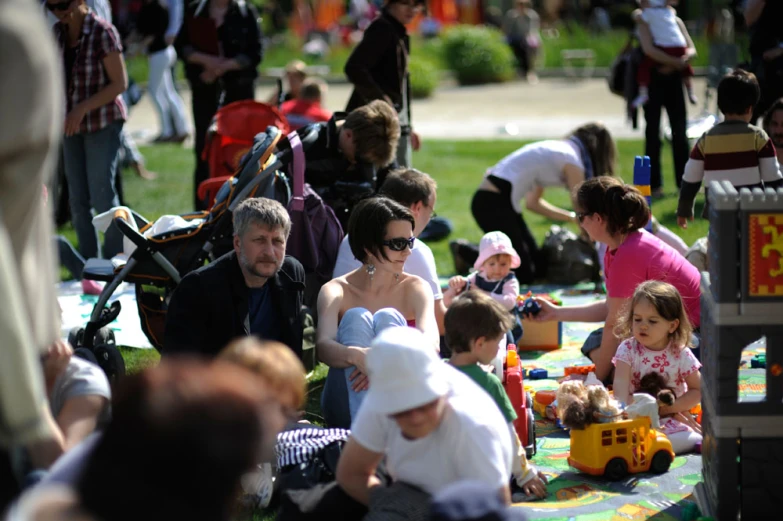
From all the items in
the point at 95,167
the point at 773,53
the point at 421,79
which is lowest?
the point at 421,79

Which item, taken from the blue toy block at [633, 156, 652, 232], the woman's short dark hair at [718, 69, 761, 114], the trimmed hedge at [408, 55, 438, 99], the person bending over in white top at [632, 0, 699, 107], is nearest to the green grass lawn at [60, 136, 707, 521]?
the person bending over in white top at [632, 0, 699, 107]

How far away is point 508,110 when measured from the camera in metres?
18.9

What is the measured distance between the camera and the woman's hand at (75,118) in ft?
24.1

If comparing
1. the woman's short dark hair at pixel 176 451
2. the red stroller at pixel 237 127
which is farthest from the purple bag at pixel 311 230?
the woman's short dark hair at pixel 176 451

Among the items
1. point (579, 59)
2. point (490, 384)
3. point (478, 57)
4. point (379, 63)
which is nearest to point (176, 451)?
point (490, 384)

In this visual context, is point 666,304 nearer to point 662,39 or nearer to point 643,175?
point 643,175

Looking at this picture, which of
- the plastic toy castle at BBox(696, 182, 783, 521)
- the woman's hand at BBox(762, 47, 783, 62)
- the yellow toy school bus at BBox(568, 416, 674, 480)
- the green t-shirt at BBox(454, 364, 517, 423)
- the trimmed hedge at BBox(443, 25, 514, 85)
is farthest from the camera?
the trimmed hedge at BBox(443, 25, 514, 85)

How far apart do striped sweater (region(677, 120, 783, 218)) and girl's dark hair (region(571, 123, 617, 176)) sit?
1029 millimetres

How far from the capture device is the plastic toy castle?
3.74 metres

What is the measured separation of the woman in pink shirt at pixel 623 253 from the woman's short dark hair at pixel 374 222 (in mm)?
1015

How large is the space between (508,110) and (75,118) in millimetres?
12339

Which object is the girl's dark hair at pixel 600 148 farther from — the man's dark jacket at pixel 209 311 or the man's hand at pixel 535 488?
the man's hand at pixel 535 488

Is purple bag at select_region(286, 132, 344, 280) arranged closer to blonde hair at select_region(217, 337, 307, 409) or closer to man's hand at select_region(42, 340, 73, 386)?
man's hand at select_region(42, 340, 73, 386)

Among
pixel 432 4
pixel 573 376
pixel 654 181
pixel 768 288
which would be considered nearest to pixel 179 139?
pixel 654 181
